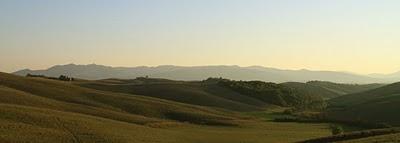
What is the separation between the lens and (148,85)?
145 m

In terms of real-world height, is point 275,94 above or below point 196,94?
above

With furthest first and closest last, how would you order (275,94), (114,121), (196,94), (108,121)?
1. (275,94)
2. (196,94)
3. (114,121)
4. (108,121)

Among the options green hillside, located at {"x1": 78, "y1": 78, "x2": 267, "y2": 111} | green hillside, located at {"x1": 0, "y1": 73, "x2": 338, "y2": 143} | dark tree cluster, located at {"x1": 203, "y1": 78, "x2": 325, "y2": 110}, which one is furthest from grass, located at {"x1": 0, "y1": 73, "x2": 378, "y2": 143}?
dark tree cluster, located at {"x1": 203, "y1": 78, "x2": 325, "y2": 110}

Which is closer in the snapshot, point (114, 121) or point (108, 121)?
point (108, 121)

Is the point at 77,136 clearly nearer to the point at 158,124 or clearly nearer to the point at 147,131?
the point at 147,131

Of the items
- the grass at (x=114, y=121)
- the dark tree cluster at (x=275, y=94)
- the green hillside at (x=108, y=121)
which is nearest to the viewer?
the green hillside at (x=108, y=121)

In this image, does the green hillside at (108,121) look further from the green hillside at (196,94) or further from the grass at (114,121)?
the green hillside at (196,94)

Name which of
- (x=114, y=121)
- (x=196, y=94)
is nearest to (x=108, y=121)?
(x=114, y=121)

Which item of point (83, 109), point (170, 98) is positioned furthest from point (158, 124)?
point (170, 98)

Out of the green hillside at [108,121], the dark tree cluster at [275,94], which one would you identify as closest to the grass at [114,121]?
the green hillside at [108,121]

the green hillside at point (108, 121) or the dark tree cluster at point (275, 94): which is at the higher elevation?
the dark tree cluster at point (275, 94)

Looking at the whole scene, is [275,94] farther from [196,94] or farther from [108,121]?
[108,121]

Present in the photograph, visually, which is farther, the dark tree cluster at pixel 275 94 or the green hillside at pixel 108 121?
the dark tree cluster at pixel 275 94

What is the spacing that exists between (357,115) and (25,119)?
6154 cm
